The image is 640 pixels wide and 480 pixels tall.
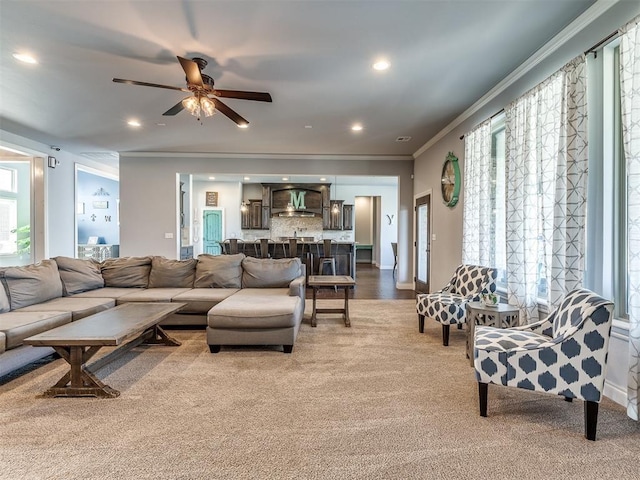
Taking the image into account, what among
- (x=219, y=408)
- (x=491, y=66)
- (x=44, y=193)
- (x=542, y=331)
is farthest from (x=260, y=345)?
(x=44, y=193)

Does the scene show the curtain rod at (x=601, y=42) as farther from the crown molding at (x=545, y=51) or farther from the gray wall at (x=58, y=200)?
the gray wall at (x=58, y=200)

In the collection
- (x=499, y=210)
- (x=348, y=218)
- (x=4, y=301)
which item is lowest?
(x=4, y=301)

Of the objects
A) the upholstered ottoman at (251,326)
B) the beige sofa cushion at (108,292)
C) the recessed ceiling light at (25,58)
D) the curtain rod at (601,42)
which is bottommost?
the upholstered ottoman at (251,326)

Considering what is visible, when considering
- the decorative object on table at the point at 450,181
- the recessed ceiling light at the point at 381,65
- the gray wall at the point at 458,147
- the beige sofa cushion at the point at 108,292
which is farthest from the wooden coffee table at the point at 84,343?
the decorative object on table at the point at 450,181

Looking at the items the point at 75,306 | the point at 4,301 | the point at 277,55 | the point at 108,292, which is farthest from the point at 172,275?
the point at 277,55

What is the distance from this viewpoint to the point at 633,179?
2.06 m

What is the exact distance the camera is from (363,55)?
10.2ft

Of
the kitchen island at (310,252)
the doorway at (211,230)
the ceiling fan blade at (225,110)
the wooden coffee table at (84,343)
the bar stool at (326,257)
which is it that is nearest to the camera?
the wooden coffee table at (84,343)

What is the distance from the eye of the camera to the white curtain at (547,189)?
8.26 ft

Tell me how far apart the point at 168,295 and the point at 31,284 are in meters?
1.29

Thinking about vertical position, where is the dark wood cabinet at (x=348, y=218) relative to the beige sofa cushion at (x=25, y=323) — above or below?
above

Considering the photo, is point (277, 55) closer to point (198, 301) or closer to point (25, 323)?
point (198, 301)

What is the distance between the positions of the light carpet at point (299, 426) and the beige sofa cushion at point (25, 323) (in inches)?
13.7

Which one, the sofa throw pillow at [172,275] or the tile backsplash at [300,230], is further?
the tile backsplash at [300,230]
